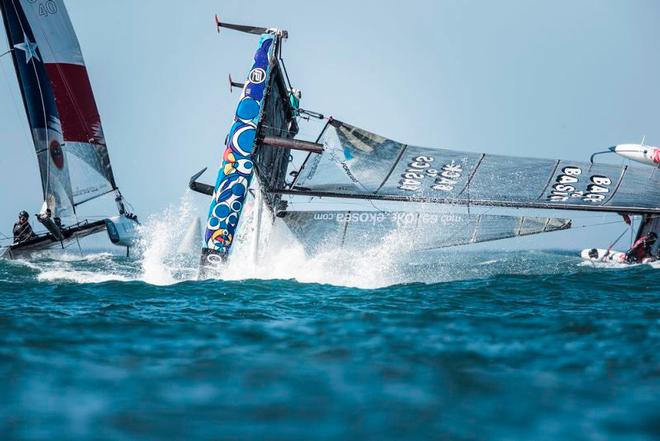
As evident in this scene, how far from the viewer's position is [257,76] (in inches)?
543

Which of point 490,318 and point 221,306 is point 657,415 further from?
point 221,306

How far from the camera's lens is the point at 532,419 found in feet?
9.86

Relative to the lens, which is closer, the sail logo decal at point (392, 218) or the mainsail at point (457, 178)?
the mainsail at point (457, 178)

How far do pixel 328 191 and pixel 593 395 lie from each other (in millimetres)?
11095

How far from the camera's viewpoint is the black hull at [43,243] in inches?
866

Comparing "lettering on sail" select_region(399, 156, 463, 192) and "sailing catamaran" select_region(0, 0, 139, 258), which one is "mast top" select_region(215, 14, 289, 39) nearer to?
"lettering on sail" select_region(399, 156, 463, 192)

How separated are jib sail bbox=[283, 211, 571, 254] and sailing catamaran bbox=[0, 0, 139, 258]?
10860 mm

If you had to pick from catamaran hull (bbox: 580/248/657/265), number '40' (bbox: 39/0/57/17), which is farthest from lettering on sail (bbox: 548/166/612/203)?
number '40' (bbox: 39/0/57/17)

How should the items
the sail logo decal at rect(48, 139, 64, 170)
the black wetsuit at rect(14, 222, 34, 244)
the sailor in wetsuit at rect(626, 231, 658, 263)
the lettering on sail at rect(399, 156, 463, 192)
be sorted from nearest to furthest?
the lettering on sail at rect(399, 156, 463, 192)
the sailor in wetsuit at rect(626, 231, 658, 263)
the sail logo decal at rect(48, 139, 64, 170)
the black wetsuit at rect(14, 222, 34, 244)

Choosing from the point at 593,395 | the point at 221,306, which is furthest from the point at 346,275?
the point at 593,395

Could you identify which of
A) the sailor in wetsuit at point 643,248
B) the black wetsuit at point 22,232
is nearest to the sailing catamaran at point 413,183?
the sailor in wetsuit at point 643,248

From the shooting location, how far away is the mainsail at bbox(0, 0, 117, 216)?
20.7 meters

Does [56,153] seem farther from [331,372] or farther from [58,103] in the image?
[331,372]

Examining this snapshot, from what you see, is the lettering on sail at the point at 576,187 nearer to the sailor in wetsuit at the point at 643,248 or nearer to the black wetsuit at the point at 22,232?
the sailor in wetsuit at the point at 643,248
